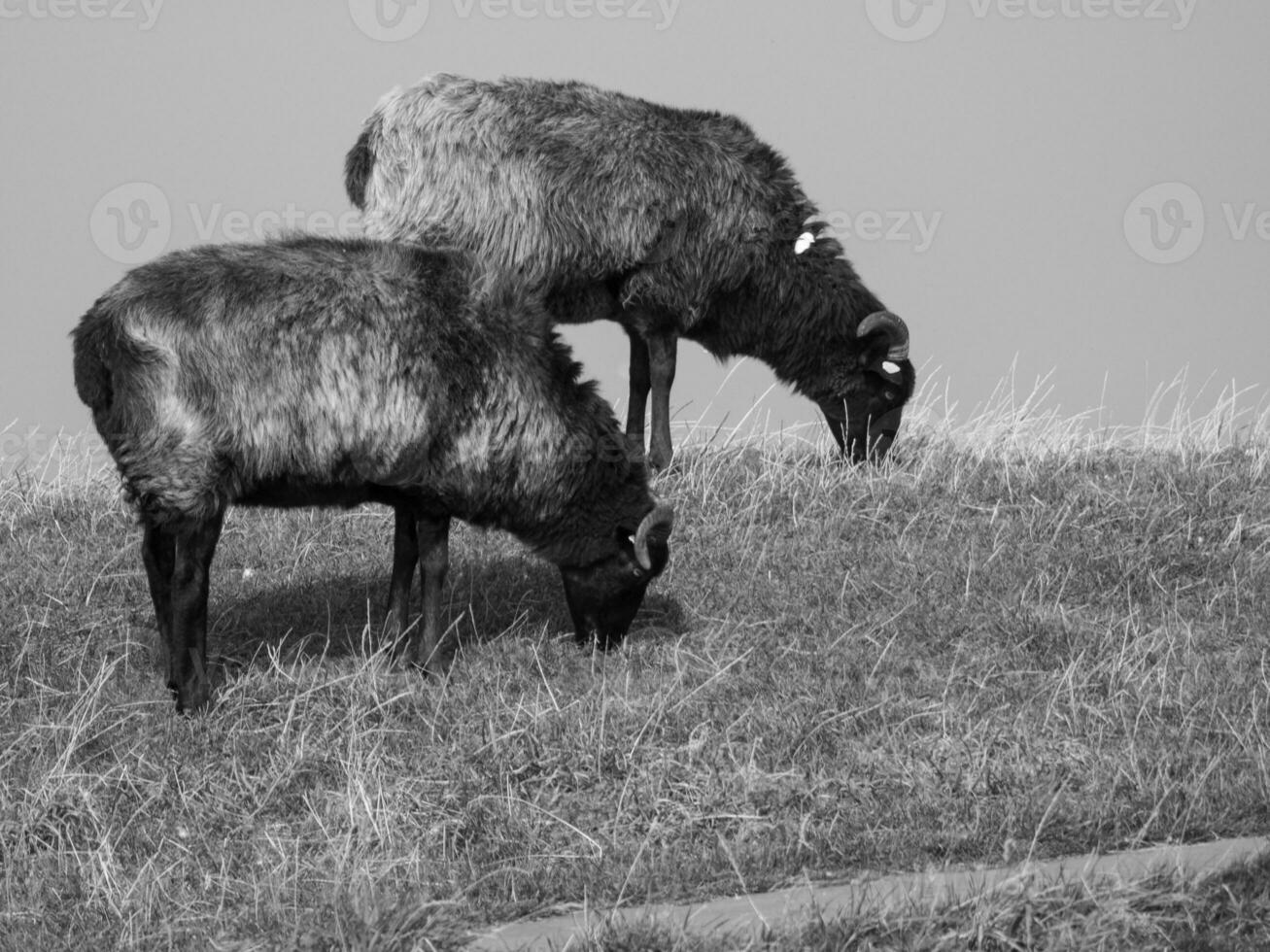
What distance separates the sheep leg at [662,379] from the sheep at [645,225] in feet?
0.03

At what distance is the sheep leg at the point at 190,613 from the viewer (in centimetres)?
815

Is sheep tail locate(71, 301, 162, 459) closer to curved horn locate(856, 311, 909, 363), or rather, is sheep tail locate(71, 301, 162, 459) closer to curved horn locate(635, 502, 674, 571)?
curved horn locate(635, 502, 674, 571)

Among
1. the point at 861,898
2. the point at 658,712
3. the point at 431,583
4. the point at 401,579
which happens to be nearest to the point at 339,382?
the point at 431,583

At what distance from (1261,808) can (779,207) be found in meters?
6.73

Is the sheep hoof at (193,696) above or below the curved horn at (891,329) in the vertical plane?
below

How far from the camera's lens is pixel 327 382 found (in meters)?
8.24

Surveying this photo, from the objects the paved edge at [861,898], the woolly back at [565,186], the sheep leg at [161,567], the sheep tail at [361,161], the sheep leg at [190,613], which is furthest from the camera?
the sheep tail at [361,161]

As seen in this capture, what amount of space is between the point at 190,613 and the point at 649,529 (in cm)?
235

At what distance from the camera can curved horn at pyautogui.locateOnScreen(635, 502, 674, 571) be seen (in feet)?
30.0

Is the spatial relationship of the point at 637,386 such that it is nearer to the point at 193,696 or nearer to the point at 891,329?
the point at 891,329

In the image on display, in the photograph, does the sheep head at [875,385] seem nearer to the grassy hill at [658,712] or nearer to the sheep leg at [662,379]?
the grassy hill at [658,712]

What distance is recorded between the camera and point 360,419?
27.3 feet

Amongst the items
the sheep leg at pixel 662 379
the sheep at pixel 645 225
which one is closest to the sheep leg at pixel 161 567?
the sheep at pixel 645 225

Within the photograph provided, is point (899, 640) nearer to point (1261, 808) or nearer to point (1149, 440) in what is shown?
point (1261, 808)
